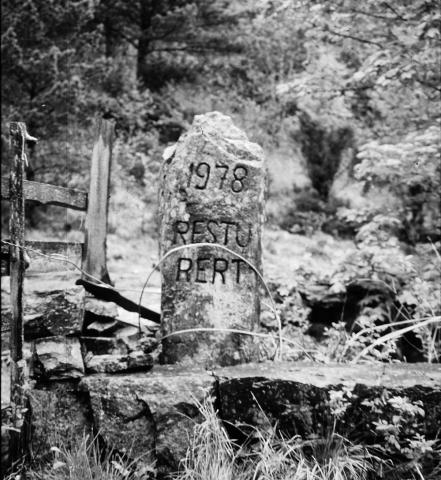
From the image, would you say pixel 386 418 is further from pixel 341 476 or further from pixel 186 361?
pixel 186 361

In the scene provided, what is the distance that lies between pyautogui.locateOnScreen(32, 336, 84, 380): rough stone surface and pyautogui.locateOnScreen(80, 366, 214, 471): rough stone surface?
20cm

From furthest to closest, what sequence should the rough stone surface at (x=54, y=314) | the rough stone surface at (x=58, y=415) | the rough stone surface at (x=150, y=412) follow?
the rough stone surface at (x=54, y=314) → the rough stone surface at (x=58, y=415) → the rough stone surface at (x=150, y=412)

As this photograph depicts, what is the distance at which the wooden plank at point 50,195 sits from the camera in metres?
3.44

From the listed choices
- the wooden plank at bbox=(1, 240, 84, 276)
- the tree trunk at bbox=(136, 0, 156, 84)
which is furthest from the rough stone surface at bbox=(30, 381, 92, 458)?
the tree trunk at bbox=(136, 0, 156, 84)

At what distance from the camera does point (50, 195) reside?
3676 mm

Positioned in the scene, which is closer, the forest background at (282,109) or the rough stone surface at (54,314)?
the rough stone surface at (54,314)

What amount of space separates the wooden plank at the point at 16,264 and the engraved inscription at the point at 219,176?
116cm

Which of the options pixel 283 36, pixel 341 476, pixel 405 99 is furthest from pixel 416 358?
pixel 283 36

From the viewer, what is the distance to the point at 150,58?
12648mm

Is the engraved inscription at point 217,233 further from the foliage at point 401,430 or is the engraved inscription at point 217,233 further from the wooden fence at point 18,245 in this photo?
the foliage at point 401,430

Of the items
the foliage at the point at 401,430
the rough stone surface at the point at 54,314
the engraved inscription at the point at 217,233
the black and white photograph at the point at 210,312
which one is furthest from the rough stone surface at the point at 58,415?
the foliage at the point at 401,430

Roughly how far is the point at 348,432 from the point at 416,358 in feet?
11.5

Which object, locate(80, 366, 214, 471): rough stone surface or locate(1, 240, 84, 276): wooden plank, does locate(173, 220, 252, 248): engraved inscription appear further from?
locate(80, 366, 214, 471): rough stone surface

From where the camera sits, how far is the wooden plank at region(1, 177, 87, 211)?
3441 millimetres
